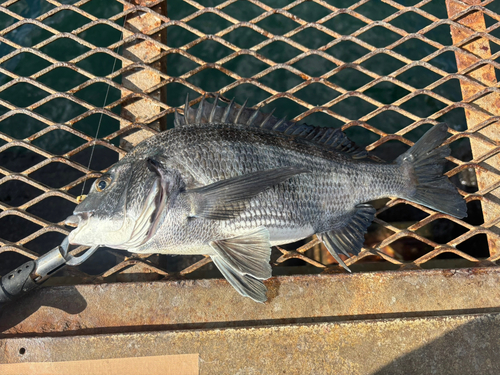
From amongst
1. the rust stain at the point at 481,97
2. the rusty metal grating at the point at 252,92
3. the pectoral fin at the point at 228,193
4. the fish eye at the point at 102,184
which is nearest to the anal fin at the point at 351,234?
the rusty metal grating at the point at 252,92

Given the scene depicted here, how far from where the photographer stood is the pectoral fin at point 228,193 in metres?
2.30

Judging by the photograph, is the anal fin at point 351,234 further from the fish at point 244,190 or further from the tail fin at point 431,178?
the tail fin at point 431,178

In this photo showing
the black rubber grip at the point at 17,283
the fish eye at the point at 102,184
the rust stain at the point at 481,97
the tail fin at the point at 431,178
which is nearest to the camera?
the fish eye at the point at 102,184

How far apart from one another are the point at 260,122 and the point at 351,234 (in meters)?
1.21

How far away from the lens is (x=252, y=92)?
4441 millimetres

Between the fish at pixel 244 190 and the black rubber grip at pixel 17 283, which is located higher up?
the fish at pixel 244 190

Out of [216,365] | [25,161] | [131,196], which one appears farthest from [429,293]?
[25,161]

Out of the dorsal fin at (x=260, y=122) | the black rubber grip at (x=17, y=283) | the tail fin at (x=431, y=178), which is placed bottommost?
the black rubber grip at (x=17, y=283)

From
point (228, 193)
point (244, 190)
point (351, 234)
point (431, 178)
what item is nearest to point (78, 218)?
point (228, 193)

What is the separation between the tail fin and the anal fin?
43 cm

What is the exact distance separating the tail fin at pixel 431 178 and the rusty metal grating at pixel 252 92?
270 mm

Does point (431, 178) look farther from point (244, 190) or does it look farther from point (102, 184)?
point (102, 184)

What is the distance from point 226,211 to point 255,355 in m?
1.22

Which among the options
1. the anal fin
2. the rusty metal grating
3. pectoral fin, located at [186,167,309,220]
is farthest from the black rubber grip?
the anal fin
